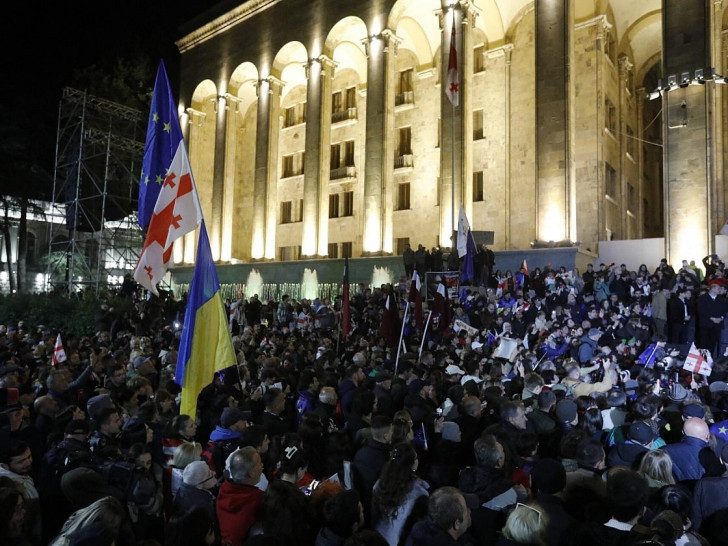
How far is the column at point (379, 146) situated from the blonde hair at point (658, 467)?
22.4m

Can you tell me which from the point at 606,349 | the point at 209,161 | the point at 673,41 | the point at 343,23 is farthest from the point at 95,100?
the point at 606,349

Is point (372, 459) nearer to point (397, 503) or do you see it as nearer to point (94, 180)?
point (397, 503)

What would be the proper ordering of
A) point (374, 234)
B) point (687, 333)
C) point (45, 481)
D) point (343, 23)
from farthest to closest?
1. point (343, 23)
2. point (374, 234)
3. point (687, 333)
4. point (45, 481)

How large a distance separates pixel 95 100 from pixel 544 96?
71.5 feet

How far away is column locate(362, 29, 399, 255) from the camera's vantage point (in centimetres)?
2672

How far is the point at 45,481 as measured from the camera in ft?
15.0

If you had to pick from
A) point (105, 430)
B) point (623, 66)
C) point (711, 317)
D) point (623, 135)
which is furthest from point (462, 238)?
point (623, 66)

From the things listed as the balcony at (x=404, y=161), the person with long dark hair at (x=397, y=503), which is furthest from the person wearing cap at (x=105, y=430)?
the balcony at (x=404, y=161)

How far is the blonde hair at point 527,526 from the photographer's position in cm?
298

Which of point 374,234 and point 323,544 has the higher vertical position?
point 374,234

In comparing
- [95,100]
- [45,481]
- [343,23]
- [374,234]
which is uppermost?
[343,23]

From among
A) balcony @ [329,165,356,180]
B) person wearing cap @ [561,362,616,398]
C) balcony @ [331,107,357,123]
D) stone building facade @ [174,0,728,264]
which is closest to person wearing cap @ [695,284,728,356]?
person wearing cap @ [561,362,616,398]

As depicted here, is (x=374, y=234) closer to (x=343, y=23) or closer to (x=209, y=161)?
(x=343, y=23)

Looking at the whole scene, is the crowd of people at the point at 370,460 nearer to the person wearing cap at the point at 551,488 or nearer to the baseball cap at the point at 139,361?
the person wearing cap at the point at 551,488
